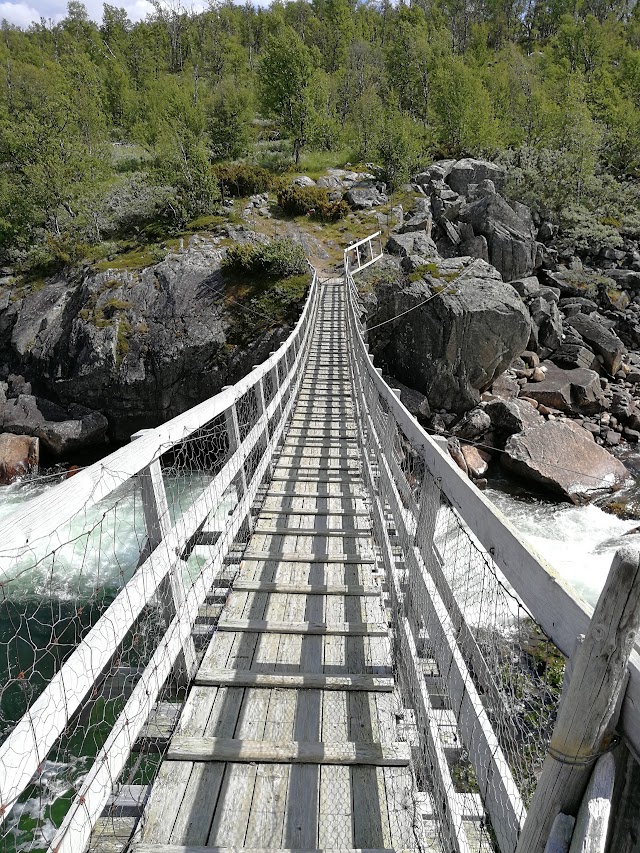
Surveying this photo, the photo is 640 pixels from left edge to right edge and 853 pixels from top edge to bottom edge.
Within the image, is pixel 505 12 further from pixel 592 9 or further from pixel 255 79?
pixel 255 79

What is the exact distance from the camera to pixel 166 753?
2.51 m

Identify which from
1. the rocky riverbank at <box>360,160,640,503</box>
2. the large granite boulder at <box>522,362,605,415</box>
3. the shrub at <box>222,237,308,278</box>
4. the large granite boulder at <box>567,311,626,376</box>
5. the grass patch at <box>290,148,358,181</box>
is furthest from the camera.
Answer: the grass patch at <box>290,148,358,181</box>

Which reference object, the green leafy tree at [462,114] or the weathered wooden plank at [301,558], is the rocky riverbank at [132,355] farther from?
the green leafy tree at [462,114]

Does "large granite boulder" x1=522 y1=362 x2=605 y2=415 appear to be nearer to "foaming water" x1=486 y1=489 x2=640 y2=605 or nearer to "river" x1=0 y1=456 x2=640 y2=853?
"river" x1=0 y1=456 x2=640 y2=853

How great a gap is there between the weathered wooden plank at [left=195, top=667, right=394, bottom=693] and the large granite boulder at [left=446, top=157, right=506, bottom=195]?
1193 inches

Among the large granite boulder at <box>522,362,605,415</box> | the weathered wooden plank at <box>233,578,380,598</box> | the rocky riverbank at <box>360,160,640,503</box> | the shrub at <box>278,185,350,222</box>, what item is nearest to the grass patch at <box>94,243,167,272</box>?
the rocky riverbank at <box>360,160,640,503</box>

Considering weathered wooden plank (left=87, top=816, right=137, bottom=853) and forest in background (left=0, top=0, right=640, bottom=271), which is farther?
forest in background (left=0, top=0, right=640, bottom=271)

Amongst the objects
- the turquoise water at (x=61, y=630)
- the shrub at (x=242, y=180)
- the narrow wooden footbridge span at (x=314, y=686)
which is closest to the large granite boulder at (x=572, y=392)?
the turquoise water at (x=61, y=630)

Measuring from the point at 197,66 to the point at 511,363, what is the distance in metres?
72.0

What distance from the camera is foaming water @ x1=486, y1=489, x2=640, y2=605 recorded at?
32.4ft

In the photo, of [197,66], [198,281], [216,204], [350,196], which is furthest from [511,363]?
[197,66]

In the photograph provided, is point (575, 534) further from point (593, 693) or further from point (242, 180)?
point (242, 180)

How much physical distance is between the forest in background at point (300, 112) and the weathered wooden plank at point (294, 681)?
906 inches

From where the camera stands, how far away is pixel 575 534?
1120 centimetres
